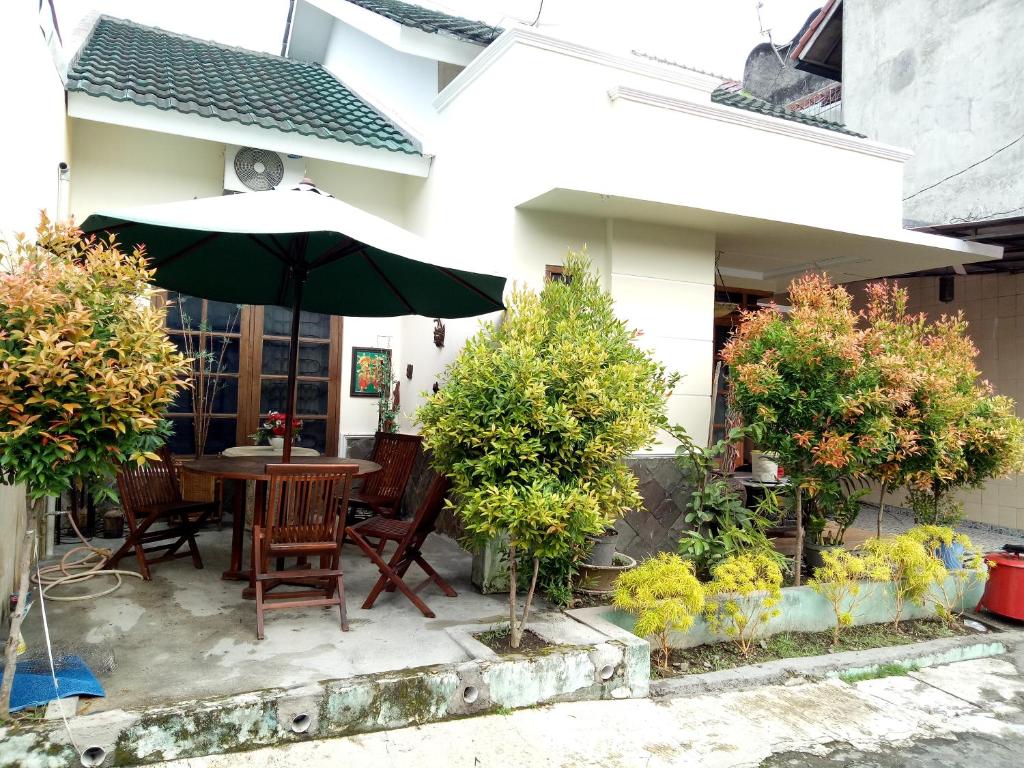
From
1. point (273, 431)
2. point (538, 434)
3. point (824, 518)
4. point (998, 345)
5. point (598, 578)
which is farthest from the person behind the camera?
point (998, 345)

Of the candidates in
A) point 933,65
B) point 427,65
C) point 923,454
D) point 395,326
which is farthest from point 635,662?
point 933,65

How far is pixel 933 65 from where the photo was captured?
33.3ft

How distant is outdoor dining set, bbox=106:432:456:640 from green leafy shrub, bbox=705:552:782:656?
1819 millimetres

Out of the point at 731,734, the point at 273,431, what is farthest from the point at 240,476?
the point at 731,734

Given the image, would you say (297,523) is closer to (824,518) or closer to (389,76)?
(824,518)

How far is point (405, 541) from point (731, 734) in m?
2.20

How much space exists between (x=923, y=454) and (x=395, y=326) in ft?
16.7

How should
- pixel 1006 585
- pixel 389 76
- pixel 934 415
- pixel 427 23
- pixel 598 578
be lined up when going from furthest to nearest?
pixel 389 76 < pixel 427 23 < pixel 1006 585 < pixel 934 415 < pixel 598 578

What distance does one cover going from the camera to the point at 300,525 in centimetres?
410

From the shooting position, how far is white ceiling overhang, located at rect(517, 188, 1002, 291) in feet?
18.5

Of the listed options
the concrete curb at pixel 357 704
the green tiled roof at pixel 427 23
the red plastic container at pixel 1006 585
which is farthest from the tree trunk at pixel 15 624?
the red plastic container at pixel 1006 585

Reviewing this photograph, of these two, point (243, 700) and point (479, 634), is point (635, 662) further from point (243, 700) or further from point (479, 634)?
point (243, 700)

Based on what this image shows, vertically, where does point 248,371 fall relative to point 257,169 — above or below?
below

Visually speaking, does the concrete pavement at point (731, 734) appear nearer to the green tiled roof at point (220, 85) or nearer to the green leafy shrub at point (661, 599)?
the green leafy shrub at point (661, 599)
